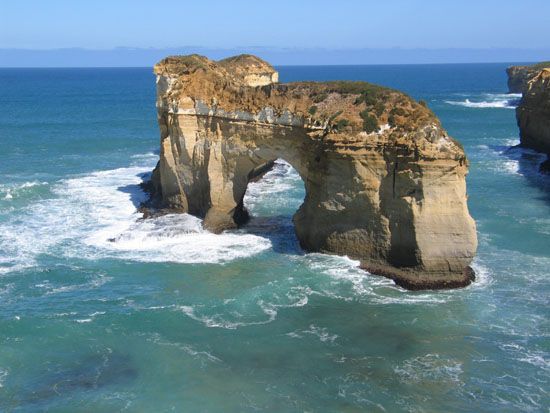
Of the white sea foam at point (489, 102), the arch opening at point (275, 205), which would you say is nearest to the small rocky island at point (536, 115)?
the arch opening at point (275, 205)

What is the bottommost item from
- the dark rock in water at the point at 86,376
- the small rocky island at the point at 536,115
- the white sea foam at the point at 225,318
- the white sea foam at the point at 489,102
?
the dark rock in water at the point at 86,376

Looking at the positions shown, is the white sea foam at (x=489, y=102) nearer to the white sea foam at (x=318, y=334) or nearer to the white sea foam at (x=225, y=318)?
the white sea foam at (x=225, y=318)

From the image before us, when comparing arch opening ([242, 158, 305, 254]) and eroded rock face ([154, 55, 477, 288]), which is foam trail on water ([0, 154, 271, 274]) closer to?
arch opening ([242, 158, 305, 254])

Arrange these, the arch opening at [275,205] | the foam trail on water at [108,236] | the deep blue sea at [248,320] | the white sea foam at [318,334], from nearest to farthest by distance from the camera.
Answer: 1. the deep blue sea at [248,320]
2. the white sea foam at [318,334]
3. the foam trail on water at [108,236]
4. the arch opening at [275,205]

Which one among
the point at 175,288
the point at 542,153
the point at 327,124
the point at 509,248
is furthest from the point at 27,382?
the point at 542,153

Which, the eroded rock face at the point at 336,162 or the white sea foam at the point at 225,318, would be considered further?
the eroded rock face at the point at 336,162

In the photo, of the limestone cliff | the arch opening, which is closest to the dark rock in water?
the arch opening

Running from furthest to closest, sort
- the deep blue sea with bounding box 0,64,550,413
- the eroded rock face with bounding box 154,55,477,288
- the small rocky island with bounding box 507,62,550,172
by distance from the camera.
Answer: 1. the small rocky island with bounding box 507,62,550,172
2. the eroded rock face with bounding box 154,55,477,288
3. the deep blue sea with bounding box 0,64,550,413
